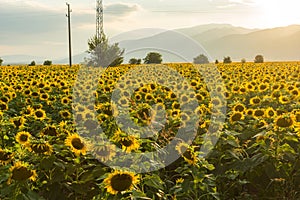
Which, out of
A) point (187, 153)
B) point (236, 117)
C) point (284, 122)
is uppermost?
point (284, 122)

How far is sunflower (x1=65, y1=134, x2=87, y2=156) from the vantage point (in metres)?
4.16

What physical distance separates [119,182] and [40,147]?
3.32 feet

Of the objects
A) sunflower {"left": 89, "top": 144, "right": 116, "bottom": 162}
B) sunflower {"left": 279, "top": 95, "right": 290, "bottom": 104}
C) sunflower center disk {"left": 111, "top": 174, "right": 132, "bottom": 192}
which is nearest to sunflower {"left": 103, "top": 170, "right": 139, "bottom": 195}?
sunflower center disk {"left": 111, "top": 174, "right": 132, "bottom": 192}

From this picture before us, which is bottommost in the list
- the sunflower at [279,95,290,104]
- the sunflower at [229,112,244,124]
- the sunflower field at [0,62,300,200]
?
the sunflower field at [0,62,300,200]

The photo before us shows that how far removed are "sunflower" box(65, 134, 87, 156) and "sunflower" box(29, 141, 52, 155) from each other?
0.23 meters

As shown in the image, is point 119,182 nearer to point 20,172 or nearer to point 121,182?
point 121,182

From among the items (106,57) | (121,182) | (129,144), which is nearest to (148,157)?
(129,144)

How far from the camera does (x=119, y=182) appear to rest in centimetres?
328

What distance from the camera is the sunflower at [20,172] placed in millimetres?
3553

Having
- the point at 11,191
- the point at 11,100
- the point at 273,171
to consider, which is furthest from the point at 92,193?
the point at 11,100

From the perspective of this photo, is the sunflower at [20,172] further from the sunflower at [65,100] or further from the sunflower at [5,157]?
the sunflower at [65,100]

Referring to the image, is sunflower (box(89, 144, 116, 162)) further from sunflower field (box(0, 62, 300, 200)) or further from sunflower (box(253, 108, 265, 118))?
sunflower (box(253, 108, 265, 118))

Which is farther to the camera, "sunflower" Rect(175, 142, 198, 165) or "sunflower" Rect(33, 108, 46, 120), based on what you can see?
"sunflower" Rect(33, 108, 46, 120)

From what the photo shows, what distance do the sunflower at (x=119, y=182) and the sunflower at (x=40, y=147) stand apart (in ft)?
2.90
